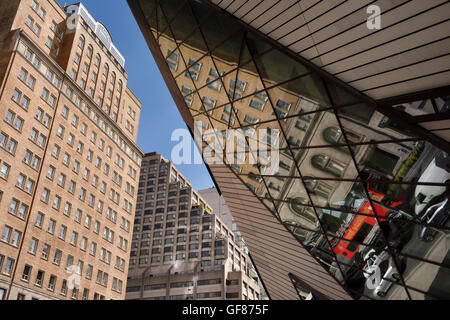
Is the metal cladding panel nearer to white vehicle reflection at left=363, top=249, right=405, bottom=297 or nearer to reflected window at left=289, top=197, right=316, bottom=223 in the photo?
white vehicle reflection at left=363, top=249, right=405, bottom=297

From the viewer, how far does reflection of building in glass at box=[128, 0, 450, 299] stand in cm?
815

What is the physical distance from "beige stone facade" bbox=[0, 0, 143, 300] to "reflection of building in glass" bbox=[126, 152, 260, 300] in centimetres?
3672

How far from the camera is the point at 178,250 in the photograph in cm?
9706

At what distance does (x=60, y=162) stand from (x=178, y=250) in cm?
5663

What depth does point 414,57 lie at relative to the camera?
7.57 metres

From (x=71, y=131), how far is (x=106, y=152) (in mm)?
7941

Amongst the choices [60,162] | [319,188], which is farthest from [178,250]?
[319,188]

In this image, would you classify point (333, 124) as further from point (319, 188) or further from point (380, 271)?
point (380, 271)

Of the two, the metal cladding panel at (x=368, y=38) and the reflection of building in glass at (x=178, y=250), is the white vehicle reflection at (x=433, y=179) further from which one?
the reflection of building in glass at (x=178, y=250)

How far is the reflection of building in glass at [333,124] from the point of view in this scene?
321 inches

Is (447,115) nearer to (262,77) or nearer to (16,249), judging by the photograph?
(262,77)

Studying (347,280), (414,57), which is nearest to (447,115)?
(414,57)

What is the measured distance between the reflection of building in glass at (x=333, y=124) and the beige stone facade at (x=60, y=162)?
30172 mm
